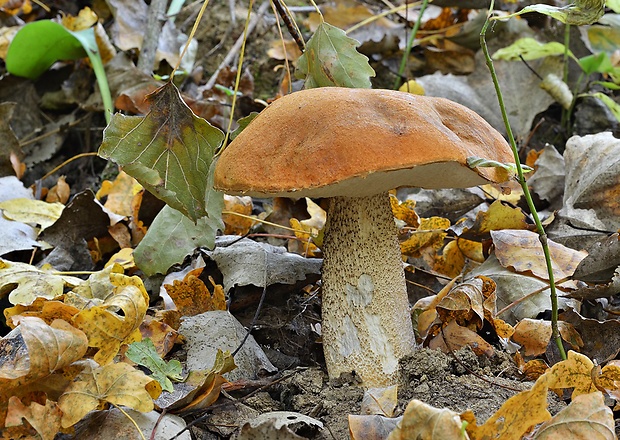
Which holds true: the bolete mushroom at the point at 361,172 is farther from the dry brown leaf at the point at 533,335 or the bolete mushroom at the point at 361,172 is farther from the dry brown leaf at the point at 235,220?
the dry brown leaf at the point at 235,220

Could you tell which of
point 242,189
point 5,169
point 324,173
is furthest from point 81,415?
point 5,169

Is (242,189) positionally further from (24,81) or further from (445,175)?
(24,81)

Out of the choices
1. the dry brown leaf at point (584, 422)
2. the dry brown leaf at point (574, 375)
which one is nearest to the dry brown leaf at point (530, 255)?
the dry brown leaf at point (574, 375)

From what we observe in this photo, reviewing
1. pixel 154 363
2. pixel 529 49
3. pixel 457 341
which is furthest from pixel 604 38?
pixel 154 363

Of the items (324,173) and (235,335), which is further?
(235,335)

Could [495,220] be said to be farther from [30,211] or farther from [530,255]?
[30,211]

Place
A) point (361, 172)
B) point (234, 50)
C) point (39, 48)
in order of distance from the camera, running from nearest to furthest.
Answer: point (361, 172)
point (39, 48)
point (234, 50)
